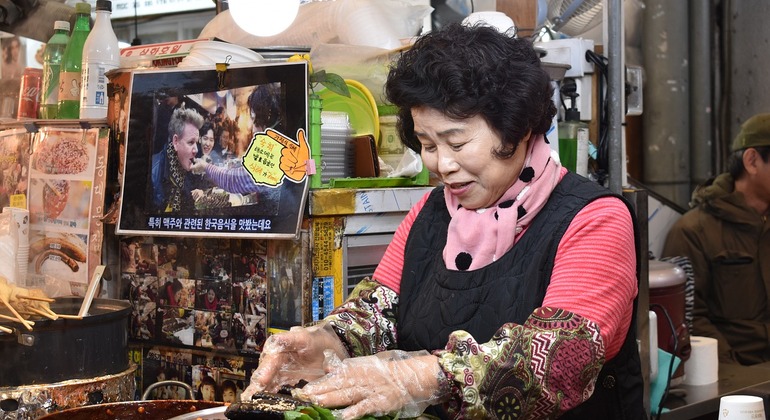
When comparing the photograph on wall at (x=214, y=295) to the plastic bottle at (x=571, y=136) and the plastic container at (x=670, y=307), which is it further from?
the plastic container at (x=670, y=307)

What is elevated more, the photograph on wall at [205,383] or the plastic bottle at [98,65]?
the plastic bottle at [98,65]

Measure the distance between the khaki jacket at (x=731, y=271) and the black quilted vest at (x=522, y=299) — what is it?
298 centimetres

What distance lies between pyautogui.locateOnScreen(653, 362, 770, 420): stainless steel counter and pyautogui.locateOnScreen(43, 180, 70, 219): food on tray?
2183 mm

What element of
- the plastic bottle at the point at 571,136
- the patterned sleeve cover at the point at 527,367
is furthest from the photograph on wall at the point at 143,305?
the plastic bottle at the point at 571,136

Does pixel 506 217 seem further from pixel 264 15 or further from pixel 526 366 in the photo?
pixel 264 15

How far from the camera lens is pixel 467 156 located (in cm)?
190

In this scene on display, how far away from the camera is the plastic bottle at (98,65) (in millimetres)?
2812

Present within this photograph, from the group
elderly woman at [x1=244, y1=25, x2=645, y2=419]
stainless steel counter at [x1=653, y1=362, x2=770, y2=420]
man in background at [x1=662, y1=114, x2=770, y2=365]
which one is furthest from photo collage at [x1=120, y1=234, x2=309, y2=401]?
man in background at [x1=662, y1=114, x2=770, y2=365]

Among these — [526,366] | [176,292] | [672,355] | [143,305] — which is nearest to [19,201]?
[143,305]

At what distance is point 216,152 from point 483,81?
953mm

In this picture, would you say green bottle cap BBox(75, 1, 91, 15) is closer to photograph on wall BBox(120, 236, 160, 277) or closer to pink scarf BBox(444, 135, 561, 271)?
photograph on wall BBox(120, 236, 160, 277)

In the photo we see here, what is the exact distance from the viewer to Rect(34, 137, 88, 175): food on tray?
9.19ft

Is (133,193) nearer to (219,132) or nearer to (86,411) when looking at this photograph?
(219,132)

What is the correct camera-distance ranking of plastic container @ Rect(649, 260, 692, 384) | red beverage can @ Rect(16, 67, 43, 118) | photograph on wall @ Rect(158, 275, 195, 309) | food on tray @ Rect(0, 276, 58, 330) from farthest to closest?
plastic container @ Rect(649, 260, 692, 384) < red beverage can @ Rect(16, 67, 43, 118) < photograph on wall @ Rect(158, 275, 195, 309) < food on tray @ Rect(0, 276, 58, 330)
